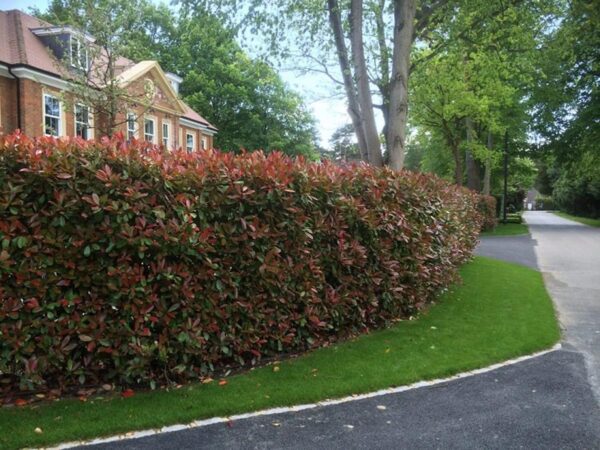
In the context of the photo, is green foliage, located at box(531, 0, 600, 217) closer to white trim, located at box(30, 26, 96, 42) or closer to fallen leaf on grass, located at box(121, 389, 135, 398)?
white trim, located at box(30, 26, 96, 42)

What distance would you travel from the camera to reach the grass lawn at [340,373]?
3830mm

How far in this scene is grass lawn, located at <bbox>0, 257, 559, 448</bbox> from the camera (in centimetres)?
383

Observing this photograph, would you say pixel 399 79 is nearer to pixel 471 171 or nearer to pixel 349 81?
pixel 349 81

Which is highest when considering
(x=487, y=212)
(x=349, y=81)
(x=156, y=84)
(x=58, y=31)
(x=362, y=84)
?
(x=58, y=31)

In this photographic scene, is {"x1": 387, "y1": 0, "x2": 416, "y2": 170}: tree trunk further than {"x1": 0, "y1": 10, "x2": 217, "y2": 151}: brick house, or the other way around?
{"x1": 0, "y1": 10, "x2": 217, "y2": 151}: brick house

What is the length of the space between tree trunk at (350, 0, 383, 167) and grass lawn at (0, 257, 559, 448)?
3.76 meters

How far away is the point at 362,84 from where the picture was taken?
34.3ft

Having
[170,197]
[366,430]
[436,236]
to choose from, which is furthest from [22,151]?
[436,236]

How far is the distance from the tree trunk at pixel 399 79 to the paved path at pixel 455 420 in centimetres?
571

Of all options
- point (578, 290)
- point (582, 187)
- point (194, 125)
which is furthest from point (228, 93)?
point (578, 290)

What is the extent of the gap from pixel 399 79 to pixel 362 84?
745 mm

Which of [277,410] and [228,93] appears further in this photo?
[228,93]

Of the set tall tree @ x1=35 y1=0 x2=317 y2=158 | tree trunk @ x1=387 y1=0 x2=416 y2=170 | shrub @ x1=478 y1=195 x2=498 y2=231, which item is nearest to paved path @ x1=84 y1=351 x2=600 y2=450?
tree trunk @ x1=387 y1=0 x2=416 y2=170

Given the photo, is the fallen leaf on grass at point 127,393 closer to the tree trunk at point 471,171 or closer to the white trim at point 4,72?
the white trim at point 4,72
